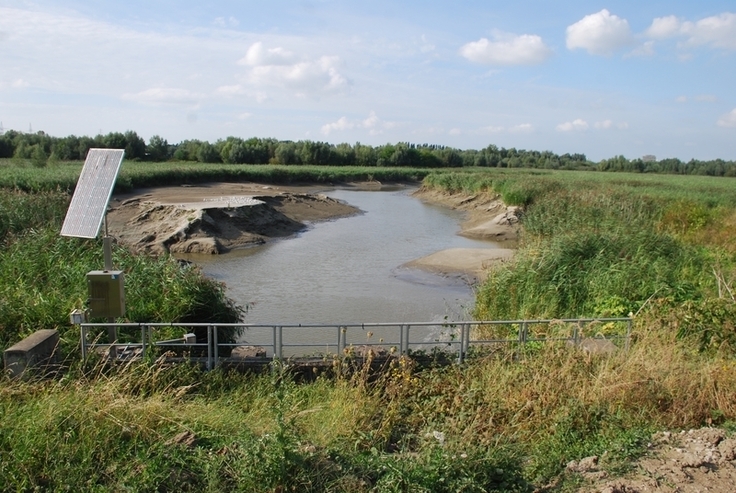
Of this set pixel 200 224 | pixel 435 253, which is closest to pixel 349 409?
Result: pixel 435 253

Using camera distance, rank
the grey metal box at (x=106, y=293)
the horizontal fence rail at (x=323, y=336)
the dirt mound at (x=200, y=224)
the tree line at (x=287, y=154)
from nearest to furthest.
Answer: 1. the grey metal box at (x=106, y=293)
2. the horizontal fence rail at (x=323, y=336)
3. the dirt mound at (x=200, y=224)
4. the tree line at (x=287, y=154)

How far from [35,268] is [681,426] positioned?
11304 mm

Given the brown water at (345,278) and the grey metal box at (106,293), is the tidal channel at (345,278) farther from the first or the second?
the grey metal box at (106,293)

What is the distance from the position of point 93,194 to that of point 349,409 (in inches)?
166

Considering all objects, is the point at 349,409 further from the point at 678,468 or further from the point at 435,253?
the point at 435,253

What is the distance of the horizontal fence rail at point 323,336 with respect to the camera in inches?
305

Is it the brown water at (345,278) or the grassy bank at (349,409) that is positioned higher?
the grassy bank at (349,409)

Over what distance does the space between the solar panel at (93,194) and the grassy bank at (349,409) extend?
173cm

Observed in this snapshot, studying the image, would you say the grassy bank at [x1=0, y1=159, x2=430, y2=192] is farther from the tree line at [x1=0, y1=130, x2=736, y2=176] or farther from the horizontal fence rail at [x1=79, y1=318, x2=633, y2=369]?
the horizontal fence rail at [x1=79, y1=318, x2=633, y2=369]

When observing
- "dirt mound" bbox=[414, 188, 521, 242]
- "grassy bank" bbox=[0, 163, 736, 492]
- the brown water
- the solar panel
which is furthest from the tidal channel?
the solar panel

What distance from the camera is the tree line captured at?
235 feet

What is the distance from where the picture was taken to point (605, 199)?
25.1m

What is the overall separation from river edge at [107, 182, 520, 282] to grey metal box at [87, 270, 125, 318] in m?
11.5

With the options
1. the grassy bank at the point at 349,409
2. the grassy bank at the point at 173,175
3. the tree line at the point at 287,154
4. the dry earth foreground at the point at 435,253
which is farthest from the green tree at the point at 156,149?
the grassy bank at the point at 349,409
